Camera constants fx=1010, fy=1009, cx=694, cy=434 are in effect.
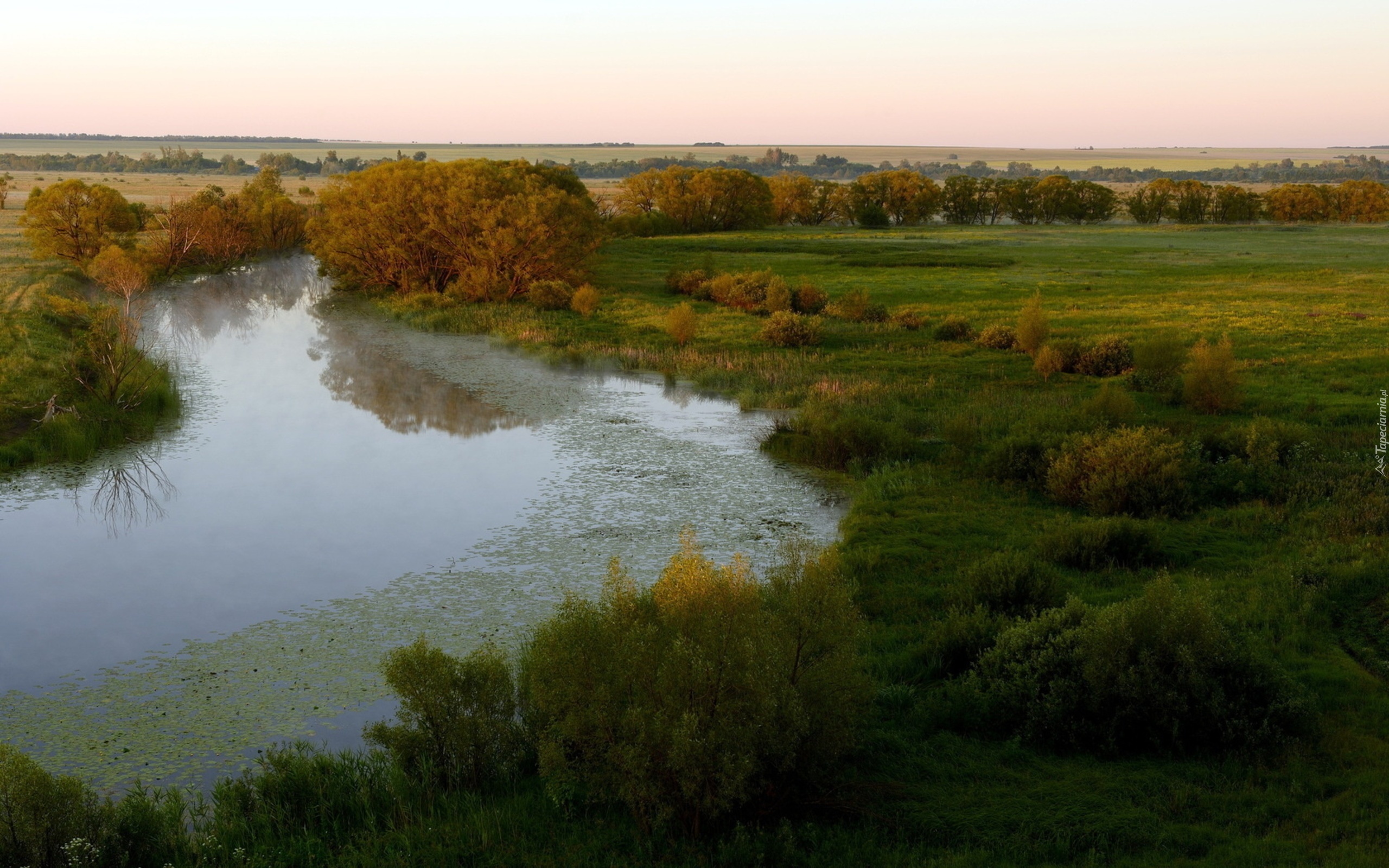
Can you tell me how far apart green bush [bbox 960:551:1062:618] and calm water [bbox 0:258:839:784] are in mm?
3294

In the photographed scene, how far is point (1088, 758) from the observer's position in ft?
24.5

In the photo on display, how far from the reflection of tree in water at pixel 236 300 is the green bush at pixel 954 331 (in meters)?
21.4

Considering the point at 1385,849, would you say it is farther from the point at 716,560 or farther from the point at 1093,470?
the point at 1093,470

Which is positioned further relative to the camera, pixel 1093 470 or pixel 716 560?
pixel 1093 470

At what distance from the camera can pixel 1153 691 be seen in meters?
7.51

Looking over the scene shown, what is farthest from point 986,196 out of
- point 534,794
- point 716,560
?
point 534,794

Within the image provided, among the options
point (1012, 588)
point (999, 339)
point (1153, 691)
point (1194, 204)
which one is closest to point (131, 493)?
point (1012, 588)

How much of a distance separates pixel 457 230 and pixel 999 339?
2051 cm

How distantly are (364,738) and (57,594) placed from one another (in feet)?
19.5

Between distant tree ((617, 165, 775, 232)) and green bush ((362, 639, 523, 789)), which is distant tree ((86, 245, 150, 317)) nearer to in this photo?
green bush ((362, 639, 523, 789))

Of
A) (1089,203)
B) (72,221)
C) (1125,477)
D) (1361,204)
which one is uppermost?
(1361,204)

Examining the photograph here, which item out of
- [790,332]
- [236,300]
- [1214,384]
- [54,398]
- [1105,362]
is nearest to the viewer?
[54,398]

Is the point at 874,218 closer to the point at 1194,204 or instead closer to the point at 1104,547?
the point at 1194,204

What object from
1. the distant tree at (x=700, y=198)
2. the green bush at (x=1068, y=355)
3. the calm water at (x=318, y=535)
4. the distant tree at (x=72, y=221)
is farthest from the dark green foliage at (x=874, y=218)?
the calm water at (x=318, y=535)
